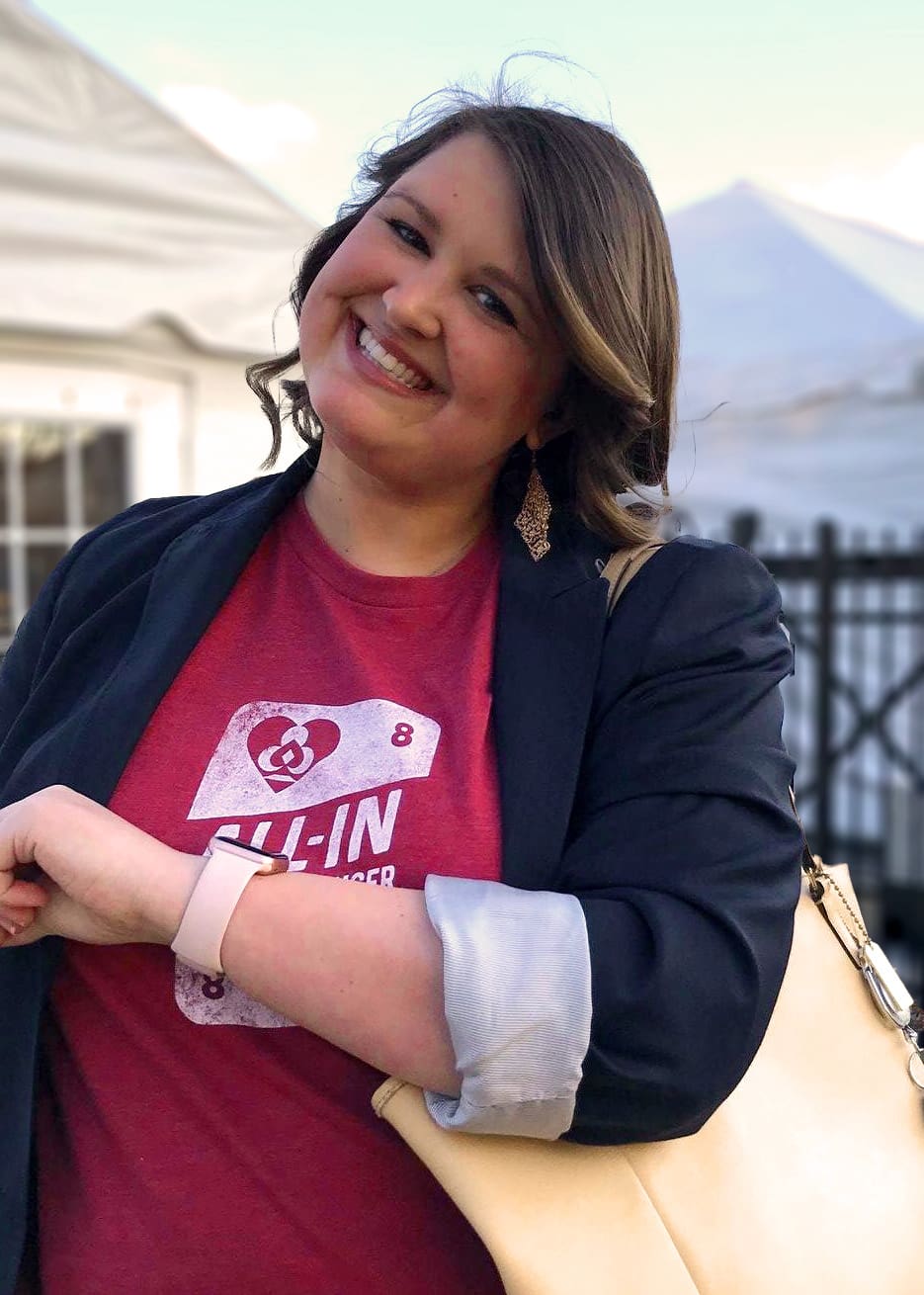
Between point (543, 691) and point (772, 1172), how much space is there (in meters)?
0.50

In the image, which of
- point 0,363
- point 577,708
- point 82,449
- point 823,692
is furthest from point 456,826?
point 823,692

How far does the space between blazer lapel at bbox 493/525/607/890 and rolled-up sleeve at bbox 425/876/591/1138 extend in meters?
0.11

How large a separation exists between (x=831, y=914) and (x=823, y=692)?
4448 mm

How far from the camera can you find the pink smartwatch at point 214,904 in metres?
1.16

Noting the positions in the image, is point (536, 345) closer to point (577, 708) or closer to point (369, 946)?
point (577, 708)

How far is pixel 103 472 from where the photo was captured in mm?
4773

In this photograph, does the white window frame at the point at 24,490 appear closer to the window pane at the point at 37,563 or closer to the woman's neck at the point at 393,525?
the window pane at the point at 37,563

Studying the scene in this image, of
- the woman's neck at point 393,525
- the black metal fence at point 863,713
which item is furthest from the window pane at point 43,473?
the woman's neck at point 393,525

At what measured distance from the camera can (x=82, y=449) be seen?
4.75m

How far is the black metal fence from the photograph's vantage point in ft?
17.7

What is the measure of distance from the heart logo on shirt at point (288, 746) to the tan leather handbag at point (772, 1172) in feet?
1.09

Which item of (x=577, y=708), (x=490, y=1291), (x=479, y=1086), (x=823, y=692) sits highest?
(x=577, y=708)

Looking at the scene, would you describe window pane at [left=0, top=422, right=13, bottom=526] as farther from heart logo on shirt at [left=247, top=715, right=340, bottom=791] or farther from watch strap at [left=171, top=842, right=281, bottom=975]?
watch strap at [left=171, top=842, right=281, bottom=975]

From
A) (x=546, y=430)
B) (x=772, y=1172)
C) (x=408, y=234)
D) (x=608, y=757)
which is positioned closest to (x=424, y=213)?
(x=408, y=234)
